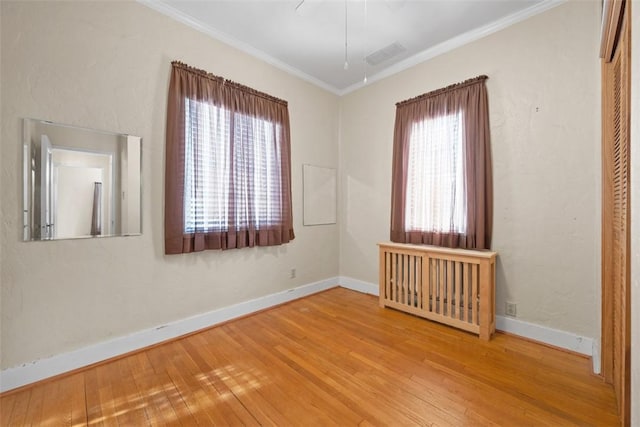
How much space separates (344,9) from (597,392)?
347 cm

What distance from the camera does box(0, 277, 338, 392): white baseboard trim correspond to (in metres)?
1.72

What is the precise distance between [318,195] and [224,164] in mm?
1465

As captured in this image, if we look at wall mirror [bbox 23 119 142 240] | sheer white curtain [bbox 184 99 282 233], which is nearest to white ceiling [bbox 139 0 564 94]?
sheer white curtain [bbox 184 99 282 233]

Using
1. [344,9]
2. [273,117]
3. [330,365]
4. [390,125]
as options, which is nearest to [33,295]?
[330,365]

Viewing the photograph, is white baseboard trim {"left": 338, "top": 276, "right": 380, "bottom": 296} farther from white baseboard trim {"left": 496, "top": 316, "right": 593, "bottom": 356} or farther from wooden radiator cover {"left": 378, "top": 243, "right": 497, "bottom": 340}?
white baseboard trim {"left": 496, "top": 316, "right": 593, "bottom": 356}

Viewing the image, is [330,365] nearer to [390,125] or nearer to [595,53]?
[390,125]

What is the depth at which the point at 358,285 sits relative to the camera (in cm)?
373

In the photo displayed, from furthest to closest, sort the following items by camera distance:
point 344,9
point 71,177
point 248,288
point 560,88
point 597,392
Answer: point 248,288 < point 344,9 < point 560,88 < point 71,177 < point 597,392

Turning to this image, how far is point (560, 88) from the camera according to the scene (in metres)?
2.19

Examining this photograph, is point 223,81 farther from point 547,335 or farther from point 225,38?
point 547,335

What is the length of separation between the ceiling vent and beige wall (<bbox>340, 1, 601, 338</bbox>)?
1.71 feet

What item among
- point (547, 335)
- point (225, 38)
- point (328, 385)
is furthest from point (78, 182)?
point (547, 335)

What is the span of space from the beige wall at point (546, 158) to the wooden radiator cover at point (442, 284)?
300 mm

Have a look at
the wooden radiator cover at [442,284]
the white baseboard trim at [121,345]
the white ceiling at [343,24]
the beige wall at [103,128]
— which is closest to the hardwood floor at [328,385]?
the white baseboard trim at [121,345]
